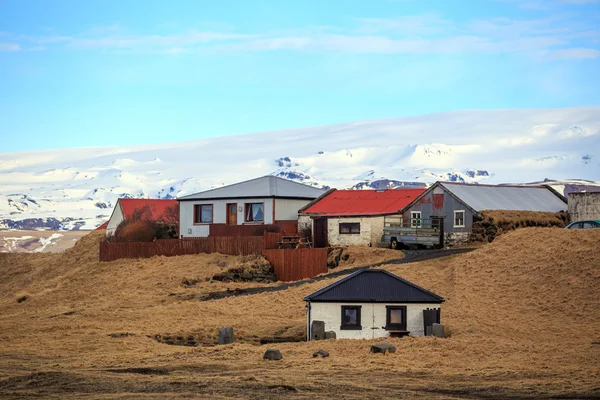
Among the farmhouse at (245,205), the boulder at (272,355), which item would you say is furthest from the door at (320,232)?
the boulder at (272,355)

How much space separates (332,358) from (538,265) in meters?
19.1

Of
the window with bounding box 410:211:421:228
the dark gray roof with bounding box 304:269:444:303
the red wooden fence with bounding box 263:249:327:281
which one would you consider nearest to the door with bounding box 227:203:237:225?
the red wooden fence with bounding box 263:249:327:281

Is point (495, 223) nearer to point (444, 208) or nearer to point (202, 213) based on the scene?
point (444, 208)

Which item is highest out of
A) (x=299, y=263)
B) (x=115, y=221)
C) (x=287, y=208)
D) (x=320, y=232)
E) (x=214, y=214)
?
(x=287, y=208)

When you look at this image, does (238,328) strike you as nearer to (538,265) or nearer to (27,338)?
(27,338)

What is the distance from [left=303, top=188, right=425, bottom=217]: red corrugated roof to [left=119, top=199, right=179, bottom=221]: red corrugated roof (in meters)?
15.1

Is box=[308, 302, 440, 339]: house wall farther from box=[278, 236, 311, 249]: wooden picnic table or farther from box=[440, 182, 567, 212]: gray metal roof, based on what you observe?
box=[278, 236, 311, 249]: wooden picnic table

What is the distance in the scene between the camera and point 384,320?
40.1m

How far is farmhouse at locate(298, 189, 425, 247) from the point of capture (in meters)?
61.6

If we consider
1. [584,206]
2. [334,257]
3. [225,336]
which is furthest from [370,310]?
[584,206]

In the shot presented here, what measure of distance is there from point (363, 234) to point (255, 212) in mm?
9145

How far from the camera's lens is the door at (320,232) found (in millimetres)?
63156

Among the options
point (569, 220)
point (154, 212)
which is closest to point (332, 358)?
point (569, 220)

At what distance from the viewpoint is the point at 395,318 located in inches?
1583
